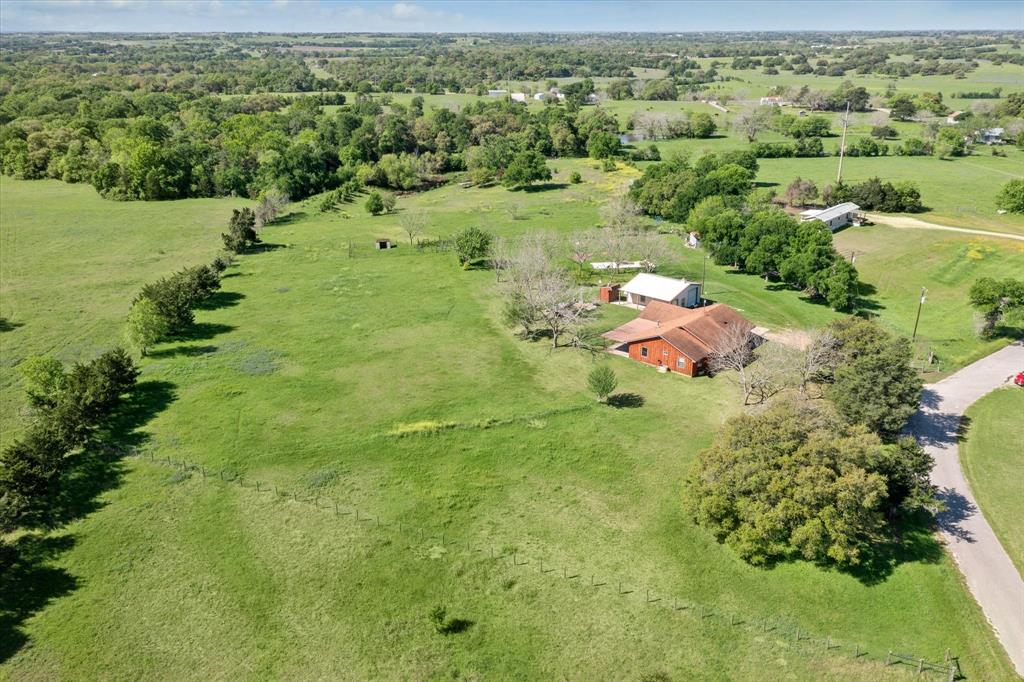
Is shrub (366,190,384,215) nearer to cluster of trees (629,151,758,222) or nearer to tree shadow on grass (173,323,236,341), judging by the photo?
cluster of trees (629,151,758,222)

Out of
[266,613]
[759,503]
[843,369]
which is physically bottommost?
[266,613]

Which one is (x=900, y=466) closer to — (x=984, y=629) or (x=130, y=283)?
(x=984, y=629)

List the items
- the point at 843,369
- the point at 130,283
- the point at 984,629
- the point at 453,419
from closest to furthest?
the point at 984,629, the point at 843,369, the point at 453,419, the point at 130,283

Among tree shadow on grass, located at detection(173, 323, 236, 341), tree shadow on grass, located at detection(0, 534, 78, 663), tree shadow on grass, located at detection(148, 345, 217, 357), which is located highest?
tree shadow on grass, located at detection(173, 323, 236, 341)

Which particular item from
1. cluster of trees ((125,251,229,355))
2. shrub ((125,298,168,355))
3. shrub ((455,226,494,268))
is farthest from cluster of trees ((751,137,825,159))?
shrub ((125,298,168,355))

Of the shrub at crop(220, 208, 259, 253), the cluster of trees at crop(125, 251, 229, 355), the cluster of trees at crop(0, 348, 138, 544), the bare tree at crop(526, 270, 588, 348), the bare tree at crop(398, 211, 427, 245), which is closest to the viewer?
the cluster of trees at crop(0, 348, 138, 544)

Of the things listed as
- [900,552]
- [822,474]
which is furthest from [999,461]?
[822,474]

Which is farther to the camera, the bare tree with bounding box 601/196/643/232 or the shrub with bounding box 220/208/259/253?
the bare tree with bounding box 601/196/643/232

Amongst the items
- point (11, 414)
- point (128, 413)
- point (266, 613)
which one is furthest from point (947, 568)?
point (11, 414)
